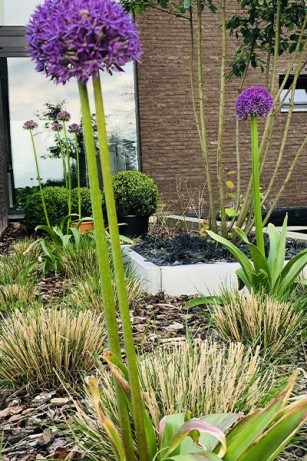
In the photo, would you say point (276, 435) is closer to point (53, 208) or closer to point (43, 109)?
point (53, 208)

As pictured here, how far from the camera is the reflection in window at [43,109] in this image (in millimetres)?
10828

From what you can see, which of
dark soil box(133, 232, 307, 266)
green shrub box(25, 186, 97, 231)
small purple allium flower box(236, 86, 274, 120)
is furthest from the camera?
green shrub box(25, 186, 97, 231)

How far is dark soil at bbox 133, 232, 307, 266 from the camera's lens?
475 centimetres

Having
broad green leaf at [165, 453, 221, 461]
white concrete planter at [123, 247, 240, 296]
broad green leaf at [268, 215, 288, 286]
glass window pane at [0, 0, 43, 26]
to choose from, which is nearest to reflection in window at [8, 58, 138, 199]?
glass window pane at [0, 0, 43, 26]

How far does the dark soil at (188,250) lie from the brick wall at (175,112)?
4.92 m

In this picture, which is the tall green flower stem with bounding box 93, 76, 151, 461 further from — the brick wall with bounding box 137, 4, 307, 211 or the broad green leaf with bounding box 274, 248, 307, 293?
the brick wall with bounding box 137, 4, 307, 211

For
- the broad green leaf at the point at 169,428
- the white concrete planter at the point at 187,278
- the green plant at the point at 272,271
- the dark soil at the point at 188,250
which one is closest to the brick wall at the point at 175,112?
the dark soil at the point at 188,250

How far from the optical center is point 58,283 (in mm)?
4766

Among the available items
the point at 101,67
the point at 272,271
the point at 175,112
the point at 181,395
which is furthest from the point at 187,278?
the point at 175,112

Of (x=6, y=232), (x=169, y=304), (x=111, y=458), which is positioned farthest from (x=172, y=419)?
(x=6, y=232)

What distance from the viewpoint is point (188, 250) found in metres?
5.12

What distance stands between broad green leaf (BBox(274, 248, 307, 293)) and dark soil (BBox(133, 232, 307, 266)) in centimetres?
139

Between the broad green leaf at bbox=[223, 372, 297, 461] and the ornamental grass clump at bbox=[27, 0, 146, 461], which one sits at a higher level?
the ornamental grass clump at bbox=[27, 0, 146, 461]

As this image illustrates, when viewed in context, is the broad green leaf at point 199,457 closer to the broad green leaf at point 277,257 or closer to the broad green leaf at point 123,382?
the broad green leaf at point 123,382
